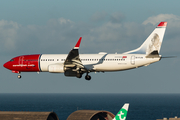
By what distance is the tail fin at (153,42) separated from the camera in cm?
5576

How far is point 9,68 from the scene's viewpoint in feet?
203

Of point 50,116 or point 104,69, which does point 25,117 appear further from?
point 104,69

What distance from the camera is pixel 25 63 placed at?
5938 centimetres

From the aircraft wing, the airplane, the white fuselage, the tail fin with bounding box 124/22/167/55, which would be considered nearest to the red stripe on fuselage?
the airplane

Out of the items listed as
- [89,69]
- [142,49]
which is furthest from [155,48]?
[89,69]

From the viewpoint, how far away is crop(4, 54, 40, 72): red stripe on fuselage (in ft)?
192

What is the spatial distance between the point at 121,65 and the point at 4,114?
3891 cm

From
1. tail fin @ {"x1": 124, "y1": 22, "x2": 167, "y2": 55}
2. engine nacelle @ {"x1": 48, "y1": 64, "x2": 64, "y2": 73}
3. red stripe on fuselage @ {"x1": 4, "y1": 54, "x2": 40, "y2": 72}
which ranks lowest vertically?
engine nacelle @ {"x1": 48, "y1": 64, "x2": 64, "y2": 73}

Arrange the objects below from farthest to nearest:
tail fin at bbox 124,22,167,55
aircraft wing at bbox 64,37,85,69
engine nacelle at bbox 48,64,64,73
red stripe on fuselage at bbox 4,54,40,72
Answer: red stripe on fuselage at bbox 4,54,40,72
tail fin at bbox 124,22,167,55
engine nacelle at bbox 48,64,64,73
aircraft wing at bbox 64,37,85,69

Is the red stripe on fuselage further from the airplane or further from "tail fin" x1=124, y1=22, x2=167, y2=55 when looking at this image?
"tail fin" x1=124, y1=22, x2=167, y2=55

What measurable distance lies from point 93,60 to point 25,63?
13.5m

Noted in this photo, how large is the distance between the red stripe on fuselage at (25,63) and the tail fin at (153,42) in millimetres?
17383

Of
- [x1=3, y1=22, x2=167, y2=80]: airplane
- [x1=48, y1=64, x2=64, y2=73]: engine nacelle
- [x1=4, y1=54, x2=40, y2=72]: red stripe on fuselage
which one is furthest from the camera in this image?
[x1=4, y1=54, x2=40, y2=72]: red stripe on fuselage

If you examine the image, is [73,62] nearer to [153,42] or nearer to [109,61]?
[109,61]
